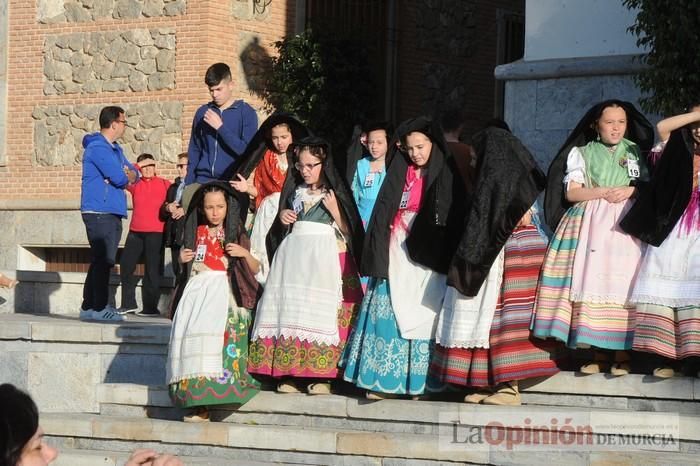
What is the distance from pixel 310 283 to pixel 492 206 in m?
1.27

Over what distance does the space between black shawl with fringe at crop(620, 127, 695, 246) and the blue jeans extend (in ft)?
17.1

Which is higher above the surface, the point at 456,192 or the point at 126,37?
the point at 126,37

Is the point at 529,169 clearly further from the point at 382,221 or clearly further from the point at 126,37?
the point at 126,37

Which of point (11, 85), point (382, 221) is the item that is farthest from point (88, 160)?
point (11, 85)

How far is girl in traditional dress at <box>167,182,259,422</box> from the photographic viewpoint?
8.86 m

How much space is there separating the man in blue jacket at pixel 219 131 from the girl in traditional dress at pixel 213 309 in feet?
2.70

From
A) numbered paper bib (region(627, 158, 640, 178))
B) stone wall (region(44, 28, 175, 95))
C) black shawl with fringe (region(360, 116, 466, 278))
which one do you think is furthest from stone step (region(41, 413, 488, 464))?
stone wall (region(44, 28, 175, 95))

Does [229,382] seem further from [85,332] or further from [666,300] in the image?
[666,300]

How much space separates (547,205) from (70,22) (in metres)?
11.3

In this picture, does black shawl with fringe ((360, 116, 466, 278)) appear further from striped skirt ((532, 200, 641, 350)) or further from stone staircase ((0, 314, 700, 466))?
stone staircase ((0, 314, 700, 466))

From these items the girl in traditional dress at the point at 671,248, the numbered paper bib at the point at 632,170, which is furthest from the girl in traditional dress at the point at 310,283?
the girl in traditional dress at the point at 671,248

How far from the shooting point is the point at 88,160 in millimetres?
12273

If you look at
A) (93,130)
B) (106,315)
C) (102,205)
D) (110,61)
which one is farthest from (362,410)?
(110,61)

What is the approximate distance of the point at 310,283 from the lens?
8.88m
